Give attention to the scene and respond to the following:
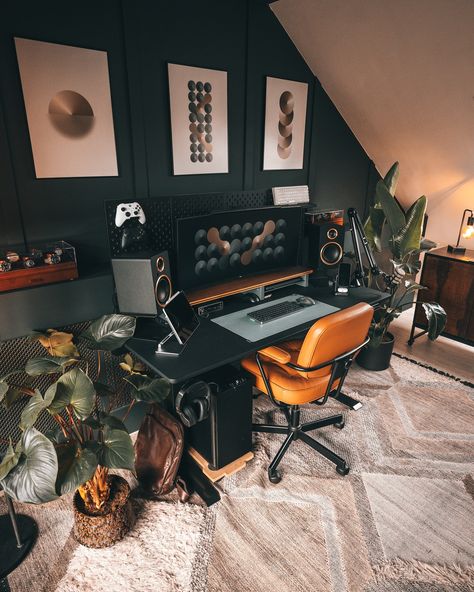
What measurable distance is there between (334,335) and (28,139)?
1792 mm

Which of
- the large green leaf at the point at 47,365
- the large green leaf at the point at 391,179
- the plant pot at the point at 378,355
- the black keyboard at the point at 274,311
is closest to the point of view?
the large green leaf at the point at 47,365

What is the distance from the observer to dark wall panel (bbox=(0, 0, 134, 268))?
6.37ft

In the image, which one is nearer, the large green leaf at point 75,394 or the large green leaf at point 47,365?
the large green leaf at point 75,394

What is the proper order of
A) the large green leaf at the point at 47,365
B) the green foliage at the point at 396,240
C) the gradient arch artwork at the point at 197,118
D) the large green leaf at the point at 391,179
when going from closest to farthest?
the large green leaf at the point at 47,365
the gradient arch artwork at the point at 197,118
the green foliage at the point at 396,240
the large green leaf at the point at 391,179

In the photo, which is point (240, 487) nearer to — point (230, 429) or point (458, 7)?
point (230, 429)

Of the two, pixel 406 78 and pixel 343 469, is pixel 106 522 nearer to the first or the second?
pixel 343 469

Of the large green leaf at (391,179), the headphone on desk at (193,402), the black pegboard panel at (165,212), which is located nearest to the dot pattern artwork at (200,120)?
the black pegboard panel at (165,212)

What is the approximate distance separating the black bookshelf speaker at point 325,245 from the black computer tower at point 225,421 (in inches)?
42.6

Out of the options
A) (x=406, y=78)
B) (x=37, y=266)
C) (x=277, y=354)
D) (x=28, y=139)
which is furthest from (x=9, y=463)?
(x=406, y=78)

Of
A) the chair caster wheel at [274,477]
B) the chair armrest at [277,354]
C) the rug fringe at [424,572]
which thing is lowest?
the rug fringe at [424,572]

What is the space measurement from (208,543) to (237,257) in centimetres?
151

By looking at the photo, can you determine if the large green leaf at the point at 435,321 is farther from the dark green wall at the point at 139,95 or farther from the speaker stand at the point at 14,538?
the speaker stand at the point at 14,538

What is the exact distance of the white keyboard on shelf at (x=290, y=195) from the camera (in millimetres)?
2951

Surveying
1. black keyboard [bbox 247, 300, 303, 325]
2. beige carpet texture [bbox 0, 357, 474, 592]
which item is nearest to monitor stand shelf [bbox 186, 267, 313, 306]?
black keyboard [bbox 247, 300, 303, 325]
